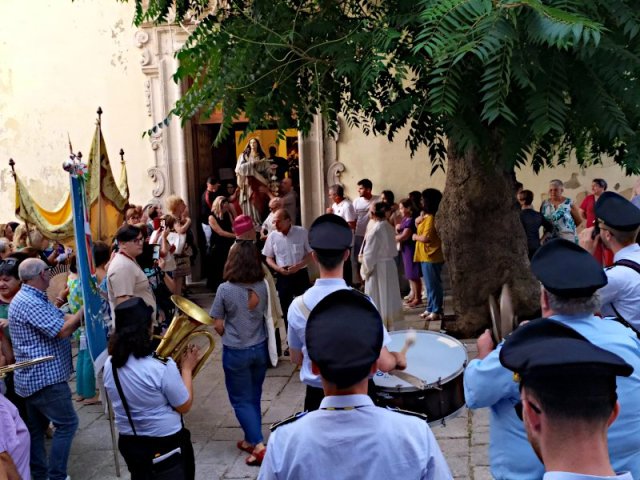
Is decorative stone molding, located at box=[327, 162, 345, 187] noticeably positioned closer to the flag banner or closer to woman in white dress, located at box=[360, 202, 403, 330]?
woman in white dress, located at box=[360, 202, 403, 330]

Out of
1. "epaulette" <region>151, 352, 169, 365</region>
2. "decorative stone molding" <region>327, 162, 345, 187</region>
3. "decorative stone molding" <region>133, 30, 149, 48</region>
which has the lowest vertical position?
"epaulette" <region>151, 352, 169, 365</region>

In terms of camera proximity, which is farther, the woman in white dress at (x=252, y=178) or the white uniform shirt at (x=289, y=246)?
the woman in white dress at (x=252, y=178)

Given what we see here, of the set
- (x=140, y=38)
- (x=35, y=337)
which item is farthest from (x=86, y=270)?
(x=140, y=38)

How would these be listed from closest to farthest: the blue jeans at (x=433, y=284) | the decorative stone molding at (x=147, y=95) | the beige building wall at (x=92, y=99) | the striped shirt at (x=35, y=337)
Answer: the striped shirt at (x=35, y=337) < the blue jeans at (x=433, y=284) < the beige building wall at (x=92, y=99) < the decorative stone molding at (x=147, y=95)

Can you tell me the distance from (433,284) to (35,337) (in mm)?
6291

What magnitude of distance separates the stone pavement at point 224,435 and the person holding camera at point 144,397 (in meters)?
1.71

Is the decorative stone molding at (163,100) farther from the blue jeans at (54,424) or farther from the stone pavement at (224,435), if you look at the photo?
the blue jeans at (54,424)

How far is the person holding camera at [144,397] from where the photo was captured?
14.5 feet

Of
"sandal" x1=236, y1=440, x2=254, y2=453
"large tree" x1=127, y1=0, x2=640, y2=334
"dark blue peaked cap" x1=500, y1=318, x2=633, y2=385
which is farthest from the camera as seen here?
"sandal" x1=236, y1=440, x2=254, y2=453

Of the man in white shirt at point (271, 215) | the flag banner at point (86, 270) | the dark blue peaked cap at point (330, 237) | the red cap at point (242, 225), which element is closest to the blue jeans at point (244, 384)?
the flag banner at point (86, 270)

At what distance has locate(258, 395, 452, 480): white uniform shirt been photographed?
244 centimetres

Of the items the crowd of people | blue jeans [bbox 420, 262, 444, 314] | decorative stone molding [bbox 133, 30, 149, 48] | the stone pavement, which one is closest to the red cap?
the crowd of people

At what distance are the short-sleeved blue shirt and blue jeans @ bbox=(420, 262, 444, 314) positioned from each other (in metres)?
6.52

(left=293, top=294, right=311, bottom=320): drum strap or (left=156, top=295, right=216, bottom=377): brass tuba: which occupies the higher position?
(left=293, top=294, right=311, bottom=320): drum strap
